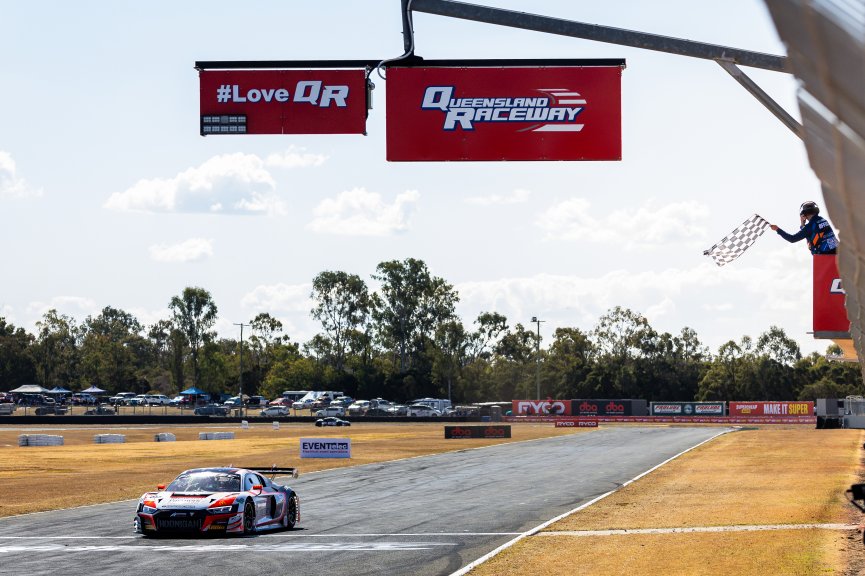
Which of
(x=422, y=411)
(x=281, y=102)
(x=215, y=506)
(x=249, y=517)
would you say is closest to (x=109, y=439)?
(x=249, y=517)

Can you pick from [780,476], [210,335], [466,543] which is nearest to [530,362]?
[210,335]

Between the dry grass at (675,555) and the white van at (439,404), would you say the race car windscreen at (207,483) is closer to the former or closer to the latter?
the dry grass at (675,555)

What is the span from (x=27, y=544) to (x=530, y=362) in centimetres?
18015

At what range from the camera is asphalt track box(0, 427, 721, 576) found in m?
18.0

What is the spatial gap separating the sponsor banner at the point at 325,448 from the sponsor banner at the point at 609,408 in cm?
7812

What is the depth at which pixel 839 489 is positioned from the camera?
113 ft

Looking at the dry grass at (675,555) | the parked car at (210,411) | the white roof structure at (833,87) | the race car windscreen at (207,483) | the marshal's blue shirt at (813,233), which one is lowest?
the parked car at (210,411)

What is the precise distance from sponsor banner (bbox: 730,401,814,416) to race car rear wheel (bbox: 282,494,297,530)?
104 metres

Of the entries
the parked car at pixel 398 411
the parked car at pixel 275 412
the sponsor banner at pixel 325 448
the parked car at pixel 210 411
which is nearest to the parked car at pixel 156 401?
the parked car at pixel 275 412

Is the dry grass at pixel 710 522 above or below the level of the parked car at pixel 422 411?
above

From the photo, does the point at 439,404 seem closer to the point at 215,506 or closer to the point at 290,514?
the point at 290,514

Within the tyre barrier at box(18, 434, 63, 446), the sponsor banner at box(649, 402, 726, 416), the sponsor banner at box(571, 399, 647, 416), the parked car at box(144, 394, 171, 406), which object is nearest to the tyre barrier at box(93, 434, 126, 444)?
the tyre barrier at box(18, 434, 63, 446)

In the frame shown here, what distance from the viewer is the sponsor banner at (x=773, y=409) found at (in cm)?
12012

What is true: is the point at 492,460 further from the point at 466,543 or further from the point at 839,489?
the point at 466,543
